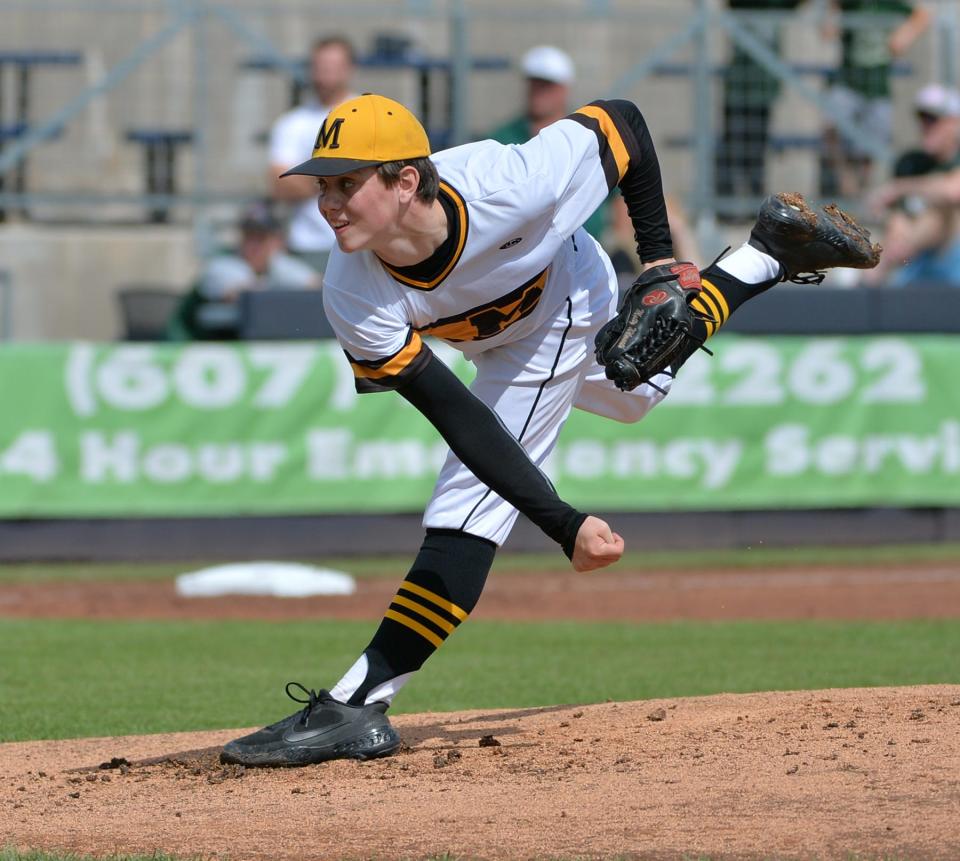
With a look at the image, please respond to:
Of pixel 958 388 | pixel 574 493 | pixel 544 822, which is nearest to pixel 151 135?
pixel 574 493

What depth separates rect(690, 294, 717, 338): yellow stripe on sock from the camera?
17.8ft

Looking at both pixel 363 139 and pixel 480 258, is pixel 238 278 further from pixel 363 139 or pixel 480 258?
pixel 363 139

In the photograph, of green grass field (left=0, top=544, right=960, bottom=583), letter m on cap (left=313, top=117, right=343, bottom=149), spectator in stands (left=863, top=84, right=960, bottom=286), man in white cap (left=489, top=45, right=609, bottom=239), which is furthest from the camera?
spectator in stands (left=863, top=84, right=960, bottom=286)

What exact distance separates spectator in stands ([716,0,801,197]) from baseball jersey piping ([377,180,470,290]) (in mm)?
8461

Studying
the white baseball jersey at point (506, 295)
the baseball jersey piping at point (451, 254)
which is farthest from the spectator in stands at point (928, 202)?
the baseball jersey piping at point (451, 254)

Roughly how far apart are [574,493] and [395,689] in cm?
587

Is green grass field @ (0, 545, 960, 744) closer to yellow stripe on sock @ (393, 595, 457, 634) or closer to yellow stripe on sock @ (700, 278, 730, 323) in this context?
yellow stripe on sock @ (393, 595, 457, 634)

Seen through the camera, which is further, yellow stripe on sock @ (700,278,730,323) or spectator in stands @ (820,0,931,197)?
spectator in stands @ (820,0,931,197)

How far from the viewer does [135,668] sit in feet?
25.0

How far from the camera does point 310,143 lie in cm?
1177

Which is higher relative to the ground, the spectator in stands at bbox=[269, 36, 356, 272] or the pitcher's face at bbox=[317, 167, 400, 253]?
the spectator in stands at bbox=[269, 36, 356, 272]

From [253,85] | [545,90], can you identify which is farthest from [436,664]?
[253,85]

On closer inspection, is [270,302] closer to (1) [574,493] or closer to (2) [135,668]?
(1) [574,493]

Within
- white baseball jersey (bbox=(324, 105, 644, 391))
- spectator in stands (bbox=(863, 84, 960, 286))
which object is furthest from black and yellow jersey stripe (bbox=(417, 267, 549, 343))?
spectator in stands (bbox=(863, 84, 960, 286))
